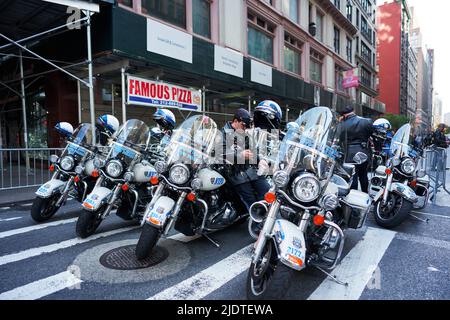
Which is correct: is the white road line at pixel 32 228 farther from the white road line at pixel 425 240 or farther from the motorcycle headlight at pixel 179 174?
the white road line at pixel 425 240

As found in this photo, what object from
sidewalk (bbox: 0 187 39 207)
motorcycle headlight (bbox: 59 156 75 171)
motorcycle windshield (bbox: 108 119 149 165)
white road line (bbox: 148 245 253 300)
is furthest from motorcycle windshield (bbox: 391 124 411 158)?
sidewalk (bbox: 0 187 39 207)

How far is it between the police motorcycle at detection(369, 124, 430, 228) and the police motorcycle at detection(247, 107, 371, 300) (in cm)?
223

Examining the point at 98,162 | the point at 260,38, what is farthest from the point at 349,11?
the point at 98,162

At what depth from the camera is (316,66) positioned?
2531cm

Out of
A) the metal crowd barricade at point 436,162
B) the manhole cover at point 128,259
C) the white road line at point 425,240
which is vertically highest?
the metal crowd barricade at point 436,162

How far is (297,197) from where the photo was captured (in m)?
2.89

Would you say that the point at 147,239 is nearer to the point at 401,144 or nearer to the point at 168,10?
the point at 401,144

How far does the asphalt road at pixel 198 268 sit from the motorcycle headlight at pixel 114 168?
97cm

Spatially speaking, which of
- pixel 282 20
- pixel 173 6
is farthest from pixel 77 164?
pixel 282 20

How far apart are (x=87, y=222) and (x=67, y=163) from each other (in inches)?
58.7

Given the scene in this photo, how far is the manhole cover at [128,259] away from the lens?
11.9ft

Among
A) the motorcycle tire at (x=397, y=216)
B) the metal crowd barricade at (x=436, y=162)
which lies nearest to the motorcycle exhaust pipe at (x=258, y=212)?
the motorcycle tire at (x=397, y=216)
